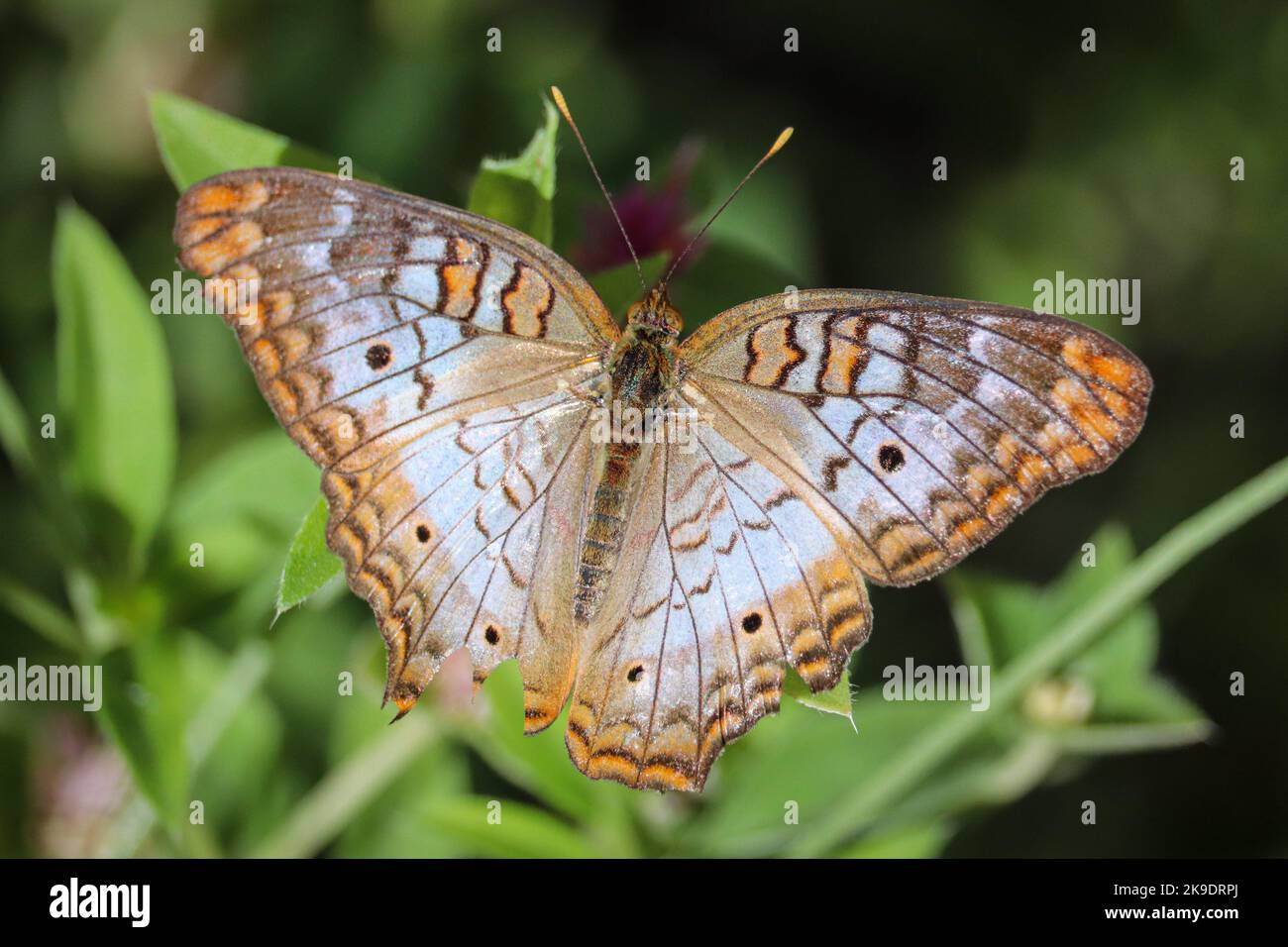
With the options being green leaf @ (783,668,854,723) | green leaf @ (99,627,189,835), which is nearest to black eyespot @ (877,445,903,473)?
green leaf @ (783,668,854,723)

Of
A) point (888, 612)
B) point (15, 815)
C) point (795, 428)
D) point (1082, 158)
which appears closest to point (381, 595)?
point (795, 428)

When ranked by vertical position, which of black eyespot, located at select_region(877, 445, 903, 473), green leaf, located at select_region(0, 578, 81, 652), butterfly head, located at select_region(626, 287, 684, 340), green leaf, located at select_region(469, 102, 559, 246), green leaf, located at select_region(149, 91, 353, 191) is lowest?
green leaf, located at select_region(0, 578, 81, 652)

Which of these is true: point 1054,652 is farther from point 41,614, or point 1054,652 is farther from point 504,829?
point 41,614

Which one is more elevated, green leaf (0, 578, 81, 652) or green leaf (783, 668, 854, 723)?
green leaf (0, 578, 81, 652)

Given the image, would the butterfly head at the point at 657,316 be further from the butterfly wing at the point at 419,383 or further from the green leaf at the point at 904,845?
the green leaf at the point at 904,845

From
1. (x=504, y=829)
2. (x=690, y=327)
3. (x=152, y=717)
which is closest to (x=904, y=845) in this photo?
(x=504, y=829)

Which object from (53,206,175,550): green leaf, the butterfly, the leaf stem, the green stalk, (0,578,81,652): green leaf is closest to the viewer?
the butterfly

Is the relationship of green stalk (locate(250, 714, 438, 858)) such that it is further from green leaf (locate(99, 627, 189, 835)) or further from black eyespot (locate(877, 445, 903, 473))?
black eyespot (locate(877, 445, 903, 473))

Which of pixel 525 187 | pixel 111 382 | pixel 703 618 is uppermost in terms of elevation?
pixel 525 187
